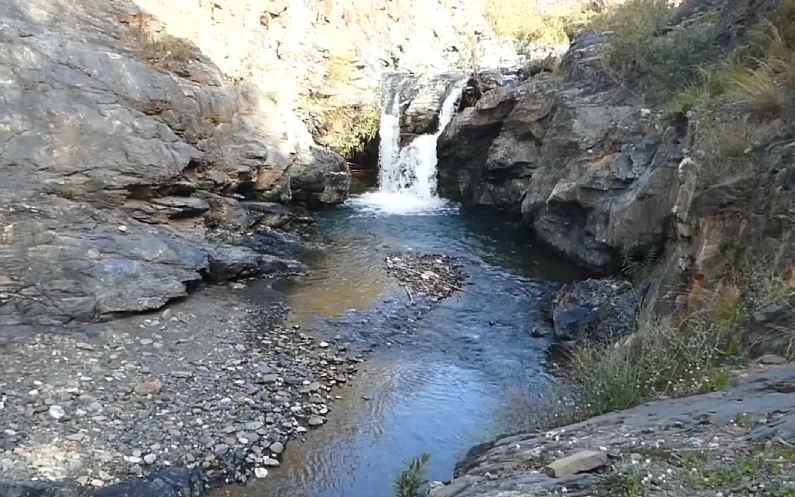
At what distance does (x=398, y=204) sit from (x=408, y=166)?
1.70 meters

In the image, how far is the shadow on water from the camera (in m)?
5.96

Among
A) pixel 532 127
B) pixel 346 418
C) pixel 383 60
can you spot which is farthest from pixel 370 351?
pixel 383 60

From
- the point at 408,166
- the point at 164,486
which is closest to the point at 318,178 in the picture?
the point at 408,166

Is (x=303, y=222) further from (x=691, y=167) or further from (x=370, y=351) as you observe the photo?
(x=691, y=167)

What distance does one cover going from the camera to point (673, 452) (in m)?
3.72

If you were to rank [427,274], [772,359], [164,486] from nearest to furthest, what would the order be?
1. [772,359]
2. [164,486]
3. [427,274]

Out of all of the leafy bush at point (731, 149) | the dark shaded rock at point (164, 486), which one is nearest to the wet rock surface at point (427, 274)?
the leafy bush at point (731, 149)

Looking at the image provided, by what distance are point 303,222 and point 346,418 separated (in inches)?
299

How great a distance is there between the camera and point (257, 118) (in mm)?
13844

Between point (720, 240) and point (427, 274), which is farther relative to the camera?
point (427, 274)

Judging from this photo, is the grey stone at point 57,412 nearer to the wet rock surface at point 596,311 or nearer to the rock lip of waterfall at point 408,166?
the wet rock surface at point 596,311

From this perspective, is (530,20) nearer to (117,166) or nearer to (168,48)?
(168,48)

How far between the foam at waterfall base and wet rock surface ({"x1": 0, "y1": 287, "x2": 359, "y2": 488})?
7105 mm

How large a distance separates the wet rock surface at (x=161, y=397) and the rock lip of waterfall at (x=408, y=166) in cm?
822
